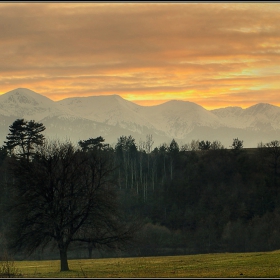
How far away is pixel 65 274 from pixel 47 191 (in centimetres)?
755

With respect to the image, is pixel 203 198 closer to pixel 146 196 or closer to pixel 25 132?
pixel 146 196

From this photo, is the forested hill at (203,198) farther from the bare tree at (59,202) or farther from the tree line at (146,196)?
the bare tree at (59,202)

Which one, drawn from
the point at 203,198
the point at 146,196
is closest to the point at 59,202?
the point at 203,198

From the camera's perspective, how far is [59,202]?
174 ft

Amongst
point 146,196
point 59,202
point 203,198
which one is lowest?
point 59,202

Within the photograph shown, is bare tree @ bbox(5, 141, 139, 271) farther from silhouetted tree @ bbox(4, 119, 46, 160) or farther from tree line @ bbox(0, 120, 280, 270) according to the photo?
silhouetted tree @ bbox(4, 119, 46, 160)

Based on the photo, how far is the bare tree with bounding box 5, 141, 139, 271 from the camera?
52.1 metres

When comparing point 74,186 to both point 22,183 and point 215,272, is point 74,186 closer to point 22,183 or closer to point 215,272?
point 22,183

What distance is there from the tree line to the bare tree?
0.27ft

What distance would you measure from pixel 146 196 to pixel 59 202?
275 feet

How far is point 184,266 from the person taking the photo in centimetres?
4981

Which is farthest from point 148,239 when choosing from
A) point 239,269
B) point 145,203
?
point 239,269

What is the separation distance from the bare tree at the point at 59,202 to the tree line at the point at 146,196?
0.08 meters

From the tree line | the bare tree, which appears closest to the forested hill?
the tree line
